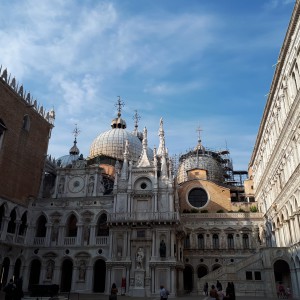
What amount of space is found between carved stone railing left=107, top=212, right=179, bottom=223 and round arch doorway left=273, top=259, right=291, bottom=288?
9652mm

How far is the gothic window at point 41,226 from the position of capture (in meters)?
36.3

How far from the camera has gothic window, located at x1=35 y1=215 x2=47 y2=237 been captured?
119 ft

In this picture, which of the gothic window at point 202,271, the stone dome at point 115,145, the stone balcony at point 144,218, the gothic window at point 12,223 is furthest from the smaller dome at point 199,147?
the gothic window at point 12,223

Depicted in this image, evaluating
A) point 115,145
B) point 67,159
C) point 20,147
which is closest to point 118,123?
point 115,145

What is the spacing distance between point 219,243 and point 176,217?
33.4 ft

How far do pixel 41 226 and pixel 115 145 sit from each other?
17405 millimetres

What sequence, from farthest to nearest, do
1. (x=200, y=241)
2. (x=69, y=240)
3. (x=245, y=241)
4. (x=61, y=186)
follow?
(x=200, y=241), (x=245, y=241), (x=61, y=186), (x=69, y=240)

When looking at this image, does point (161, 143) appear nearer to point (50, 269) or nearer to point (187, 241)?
point (187, 241)

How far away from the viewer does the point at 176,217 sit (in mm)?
32156

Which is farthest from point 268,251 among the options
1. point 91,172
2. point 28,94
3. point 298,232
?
point 28,94

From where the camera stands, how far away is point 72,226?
37.1 metres

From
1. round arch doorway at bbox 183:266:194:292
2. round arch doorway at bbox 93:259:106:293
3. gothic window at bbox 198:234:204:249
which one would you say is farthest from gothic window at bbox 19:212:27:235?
gothic window at bbox 198:234:204:249

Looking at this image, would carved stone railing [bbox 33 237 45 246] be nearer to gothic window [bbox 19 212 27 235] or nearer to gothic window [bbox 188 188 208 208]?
gothic window [bbox 19 212 27 235]

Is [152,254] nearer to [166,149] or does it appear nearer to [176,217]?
[176,217]
